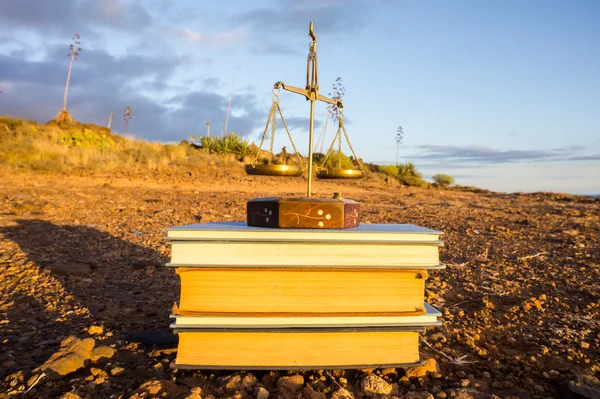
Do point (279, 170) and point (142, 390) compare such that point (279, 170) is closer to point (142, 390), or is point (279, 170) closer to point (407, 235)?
point (407, 235)

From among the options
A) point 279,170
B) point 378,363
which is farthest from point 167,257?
point 378,363

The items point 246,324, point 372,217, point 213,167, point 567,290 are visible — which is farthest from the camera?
point 213,167

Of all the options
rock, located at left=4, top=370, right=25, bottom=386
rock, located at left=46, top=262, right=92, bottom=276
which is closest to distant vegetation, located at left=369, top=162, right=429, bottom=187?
rock, located at left=46, top=262, right=92, bottom=276

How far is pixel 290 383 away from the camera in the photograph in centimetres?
181

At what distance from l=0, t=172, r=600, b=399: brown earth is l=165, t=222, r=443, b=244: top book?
580 mm

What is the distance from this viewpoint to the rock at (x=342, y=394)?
171 cm

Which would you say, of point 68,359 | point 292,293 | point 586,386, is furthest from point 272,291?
point 586,386

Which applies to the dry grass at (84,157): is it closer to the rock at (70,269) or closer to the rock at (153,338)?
the rock at (70,269)

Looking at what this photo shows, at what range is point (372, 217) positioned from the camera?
21.8ft

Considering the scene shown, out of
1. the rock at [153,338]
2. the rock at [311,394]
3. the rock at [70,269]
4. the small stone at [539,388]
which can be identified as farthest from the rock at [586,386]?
the rock at [70,269]

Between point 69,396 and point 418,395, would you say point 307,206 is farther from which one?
point 69,396

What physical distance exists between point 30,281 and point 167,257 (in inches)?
46.4

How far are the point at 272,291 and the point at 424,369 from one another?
782 mm

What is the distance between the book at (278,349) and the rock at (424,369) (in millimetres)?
44
